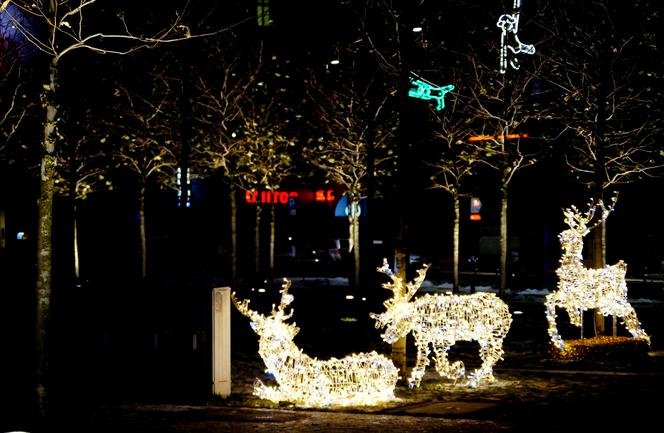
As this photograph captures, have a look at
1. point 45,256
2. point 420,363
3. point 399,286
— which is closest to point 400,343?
point 420,363

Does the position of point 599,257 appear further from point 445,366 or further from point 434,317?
point 434,317

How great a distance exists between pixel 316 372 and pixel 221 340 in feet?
4.69

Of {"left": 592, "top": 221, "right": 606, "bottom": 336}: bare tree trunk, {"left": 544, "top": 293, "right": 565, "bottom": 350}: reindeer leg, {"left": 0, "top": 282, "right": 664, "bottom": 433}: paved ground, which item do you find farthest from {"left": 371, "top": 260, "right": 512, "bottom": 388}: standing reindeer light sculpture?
{"left": 592, "top": 221, "right": 606, "bottom": 336}: bare tree trunk

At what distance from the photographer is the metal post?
41.2ft

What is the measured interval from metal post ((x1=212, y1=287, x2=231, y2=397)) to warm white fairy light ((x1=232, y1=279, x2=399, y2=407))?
33 centimetres

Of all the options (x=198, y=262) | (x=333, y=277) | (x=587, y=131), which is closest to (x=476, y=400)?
(x=587, y=131)

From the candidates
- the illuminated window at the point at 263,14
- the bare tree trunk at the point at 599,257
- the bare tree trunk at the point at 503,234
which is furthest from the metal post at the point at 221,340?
the bare tree trunk at the point at 503,234

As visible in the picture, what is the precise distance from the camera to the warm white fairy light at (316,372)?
40.2 feet

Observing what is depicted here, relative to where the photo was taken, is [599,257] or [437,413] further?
[599,257]

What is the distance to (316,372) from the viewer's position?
12.2 m

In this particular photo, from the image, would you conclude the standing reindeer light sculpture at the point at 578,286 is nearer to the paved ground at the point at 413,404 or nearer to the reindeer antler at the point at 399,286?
the paved ground at the point at 413,404

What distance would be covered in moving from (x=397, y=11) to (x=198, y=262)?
131 feet

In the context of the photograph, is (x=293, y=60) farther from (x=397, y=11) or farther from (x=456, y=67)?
(x=397, y=11)

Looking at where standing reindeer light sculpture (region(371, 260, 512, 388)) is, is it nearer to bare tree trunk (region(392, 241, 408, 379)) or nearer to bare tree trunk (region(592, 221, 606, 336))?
bare tree trunk (region(392, 241, 408, 379))
